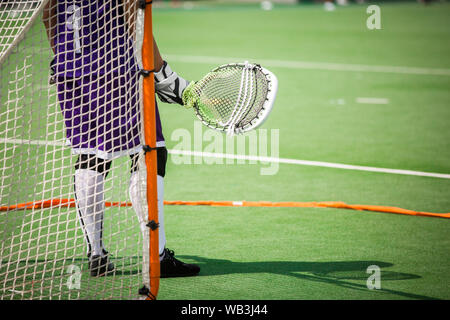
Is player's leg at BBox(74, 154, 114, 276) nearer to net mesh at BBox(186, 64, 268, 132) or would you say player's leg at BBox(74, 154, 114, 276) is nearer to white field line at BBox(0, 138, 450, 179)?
net mesh at BBox(186, 64, 268, 132)

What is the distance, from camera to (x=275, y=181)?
5805 mm

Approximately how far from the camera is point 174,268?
3.77 m

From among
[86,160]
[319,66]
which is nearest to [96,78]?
[86,160]

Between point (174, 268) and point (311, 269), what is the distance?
0.83m

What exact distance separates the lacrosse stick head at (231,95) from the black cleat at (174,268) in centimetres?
84

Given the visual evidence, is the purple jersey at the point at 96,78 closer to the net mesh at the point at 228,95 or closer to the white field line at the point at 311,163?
the net mesh at the point at 228,95

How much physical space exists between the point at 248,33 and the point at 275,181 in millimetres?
12540

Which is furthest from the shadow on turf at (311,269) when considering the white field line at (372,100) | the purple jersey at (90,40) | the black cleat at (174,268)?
the white field line at (372,100)

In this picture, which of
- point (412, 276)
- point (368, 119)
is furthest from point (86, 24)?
point (368, 119)

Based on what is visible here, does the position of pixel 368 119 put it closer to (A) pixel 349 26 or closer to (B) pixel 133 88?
(B) pixel 133 88

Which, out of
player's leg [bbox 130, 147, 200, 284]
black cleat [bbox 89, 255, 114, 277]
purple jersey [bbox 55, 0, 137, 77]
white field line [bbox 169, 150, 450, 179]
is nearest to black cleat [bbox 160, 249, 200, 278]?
player's leg [bbox 130, 147, 200, 284]

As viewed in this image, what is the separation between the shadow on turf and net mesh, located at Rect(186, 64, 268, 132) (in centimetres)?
94

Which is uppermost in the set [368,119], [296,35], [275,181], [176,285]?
[296,35]

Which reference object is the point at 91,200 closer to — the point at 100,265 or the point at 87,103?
the point at 100,265
